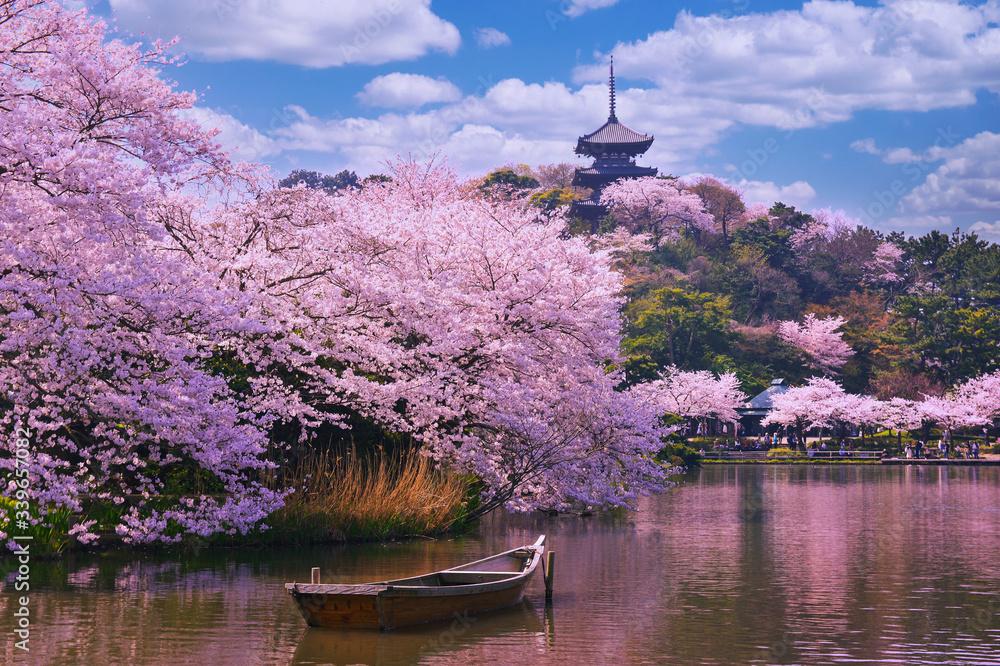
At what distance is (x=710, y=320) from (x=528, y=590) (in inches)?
2378

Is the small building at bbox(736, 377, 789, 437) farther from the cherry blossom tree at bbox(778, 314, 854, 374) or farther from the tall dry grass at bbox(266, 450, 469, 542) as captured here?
the tall dry grass at bbox(266, 450, 469, 542)

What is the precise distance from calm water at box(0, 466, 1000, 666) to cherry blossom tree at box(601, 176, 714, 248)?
77045mm

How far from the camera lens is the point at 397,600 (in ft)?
49.9

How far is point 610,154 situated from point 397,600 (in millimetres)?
102562

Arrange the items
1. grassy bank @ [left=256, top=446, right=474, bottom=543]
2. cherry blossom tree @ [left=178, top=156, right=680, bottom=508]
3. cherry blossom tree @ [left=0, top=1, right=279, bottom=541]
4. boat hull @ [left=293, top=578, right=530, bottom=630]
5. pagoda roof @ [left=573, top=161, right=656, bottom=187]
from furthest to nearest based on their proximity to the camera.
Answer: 1. pagoda roof @ [left=573, top=161, right=656, bottom=187]
2. cherry blossom tree @ [left=178, top=156, right=680, bottom=508]
3. grassy bank @ [left=256, top=446, right=474, bottom=543]
4. cherry blossom tree @ [left=0, top=1, right=279, bottom=541]
5. boat hull @ [left=293, top=578, right=530, bottom=630]

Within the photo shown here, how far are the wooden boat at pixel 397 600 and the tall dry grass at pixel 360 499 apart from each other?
6376 mm

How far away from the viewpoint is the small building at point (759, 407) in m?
76.6

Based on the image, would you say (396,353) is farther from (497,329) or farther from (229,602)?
(229,602)

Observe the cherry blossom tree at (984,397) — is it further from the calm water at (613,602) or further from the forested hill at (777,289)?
the calm water at (613,602)

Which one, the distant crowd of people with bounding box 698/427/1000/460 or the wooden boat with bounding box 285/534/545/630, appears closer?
the wooden boat with bounding box 285/534/545/630

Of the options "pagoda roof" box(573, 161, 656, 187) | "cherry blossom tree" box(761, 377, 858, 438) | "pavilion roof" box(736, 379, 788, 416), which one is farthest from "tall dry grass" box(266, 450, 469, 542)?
"pagoda roof" box(573, 161, 656, 187)

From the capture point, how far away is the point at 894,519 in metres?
31.7

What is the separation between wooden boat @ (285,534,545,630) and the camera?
15.1 meters

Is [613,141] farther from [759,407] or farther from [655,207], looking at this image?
[759,407]
